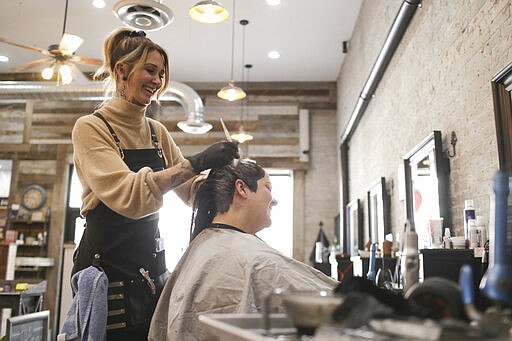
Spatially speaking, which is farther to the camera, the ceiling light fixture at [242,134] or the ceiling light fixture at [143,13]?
the ceiling light fixture at [242,134]

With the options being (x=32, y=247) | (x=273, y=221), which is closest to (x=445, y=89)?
(x=273, y=221)

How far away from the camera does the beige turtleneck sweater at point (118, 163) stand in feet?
5.38

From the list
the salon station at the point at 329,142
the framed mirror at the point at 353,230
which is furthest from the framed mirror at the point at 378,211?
the framed mirror at the point at 353,230

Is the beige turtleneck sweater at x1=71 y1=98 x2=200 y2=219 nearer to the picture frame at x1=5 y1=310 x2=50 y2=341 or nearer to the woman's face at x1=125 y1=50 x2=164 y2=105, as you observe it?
the woman's face at x1=125 y1=50 x2=164 y2=105

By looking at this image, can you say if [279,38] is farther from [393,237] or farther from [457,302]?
[457,302]

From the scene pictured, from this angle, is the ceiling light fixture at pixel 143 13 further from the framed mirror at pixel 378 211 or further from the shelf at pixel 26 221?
the shelf at pixel 26 221

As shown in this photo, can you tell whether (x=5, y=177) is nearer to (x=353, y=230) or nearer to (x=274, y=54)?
(x=274, y=54)

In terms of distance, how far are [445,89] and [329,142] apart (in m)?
6.00

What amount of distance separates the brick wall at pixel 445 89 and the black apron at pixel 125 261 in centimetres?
181

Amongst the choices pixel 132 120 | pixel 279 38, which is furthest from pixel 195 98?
pixel 132 120

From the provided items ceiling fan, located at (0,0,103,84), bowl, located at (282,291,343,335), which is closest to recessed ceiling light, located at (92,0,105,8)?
ceiling fan, located at (0,0,103,84)

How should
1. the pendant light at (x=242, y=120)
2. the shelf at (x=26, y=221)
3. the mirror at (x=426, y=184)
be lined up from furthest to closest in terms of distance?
the shelf at (x=26, y=221) → the pendant light at (x=242, y=120) → the mirror at (x=426, y=184)

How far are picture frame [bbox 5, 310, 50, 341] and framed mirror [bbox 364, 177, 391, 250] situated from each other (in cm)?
299

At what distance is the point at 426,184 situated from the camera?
3.72m
